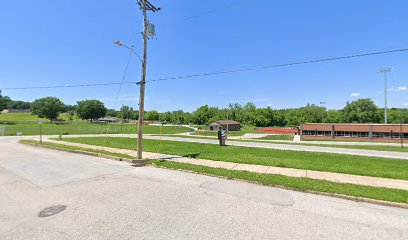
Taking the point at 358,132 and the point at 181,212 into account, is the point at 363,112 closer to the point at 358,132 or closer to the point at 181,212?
the point at 358,132

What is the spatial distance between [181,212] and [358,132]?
169 feet

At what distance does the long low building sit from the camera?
4050 cm

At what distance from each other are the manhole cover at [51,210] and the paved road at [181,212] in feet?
0.49

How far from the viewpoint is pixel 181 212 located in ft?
16.3

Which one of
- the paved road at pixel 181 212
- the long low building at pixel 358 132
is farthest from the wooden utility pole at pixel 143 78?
the long low building at pixel 358 132

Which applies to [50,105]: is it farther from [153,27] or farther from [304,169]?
[304,169]

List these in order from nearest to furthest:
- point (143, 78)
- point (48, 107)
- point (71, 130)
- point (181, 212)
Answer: point (181, 212)
point (143, 78)
point (71, 130)
point (48, 107)

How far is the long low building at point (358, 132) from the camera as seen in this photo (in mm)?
40500

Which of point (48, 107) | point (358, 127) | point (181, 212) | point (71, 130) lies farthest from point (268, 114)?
point (48, 107)

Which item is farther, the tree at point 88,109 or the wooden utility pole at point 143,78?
the tree at point 88,109

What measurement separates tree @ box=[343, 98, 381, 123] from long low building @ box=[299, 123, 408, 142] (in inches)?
2286

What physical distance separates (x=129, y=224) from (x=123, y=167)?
6313mm

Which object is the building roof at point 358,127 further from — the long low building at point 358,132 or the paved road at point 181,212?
the paved road at point 181,212

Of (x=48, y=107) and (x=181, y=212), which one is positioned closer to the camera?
(x=181, y=212)
